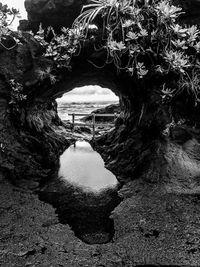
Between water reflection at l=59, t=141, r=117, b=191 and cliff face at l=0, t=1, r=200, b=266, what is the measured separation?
532 mm

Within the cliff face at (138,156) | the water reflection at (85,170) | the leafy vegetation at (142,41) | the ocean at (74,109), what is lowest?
the ocean at (74,109)

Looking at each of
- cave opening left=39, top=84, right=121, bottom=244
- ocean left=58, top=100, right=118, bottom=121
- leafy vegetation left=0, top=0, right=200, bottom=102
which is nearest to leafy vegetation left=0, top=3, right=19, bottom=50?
leafy vegetation left=0, top=0, right=200, bottom=102

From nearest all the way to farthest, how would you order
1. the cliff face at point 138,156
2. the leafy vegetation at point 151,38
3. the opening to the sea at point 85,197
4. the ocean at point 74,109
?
the cliff face at point 138,156 → the opening to the sea at point 85,197 → the leafy vegetation at point 151,38 → the ocean at point 74,109

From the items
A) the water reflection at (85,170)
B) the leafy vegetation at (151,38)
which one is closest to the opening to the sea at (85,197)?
the water reflection at (85,170)

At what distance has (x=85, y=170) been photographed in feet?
32.8

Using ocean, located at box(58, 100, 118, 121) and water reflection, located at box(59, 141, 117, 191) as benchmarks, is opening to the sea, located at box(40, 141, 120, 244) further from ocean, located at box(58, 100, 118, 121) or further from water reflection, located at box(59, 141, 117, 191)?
ocean, located at box(58, 100, 118, 121)

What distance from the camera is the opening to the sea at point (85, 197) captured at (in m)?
5.68

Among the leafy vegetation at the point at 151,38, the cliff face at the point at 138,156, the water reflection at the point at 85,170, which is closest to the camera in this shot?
the cliff face at the point at 138,156

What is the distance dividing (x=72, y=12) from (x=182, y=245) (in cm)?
803

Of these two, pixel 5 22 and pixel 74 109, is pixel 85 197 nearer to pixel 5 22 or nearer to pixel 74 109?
pixel 5 22

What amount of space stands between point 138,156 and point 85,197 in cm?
258

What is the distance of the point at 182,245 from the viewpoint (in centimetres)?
499

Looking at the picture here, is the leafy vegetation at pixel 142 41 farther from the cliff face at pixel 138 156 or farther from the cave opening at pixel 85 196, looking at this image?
the cave opening at pixel 85 196

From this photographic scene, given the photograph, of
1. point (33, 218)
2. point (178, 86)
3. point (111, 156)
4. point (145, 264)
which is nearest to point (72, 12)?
point (178, 86)
